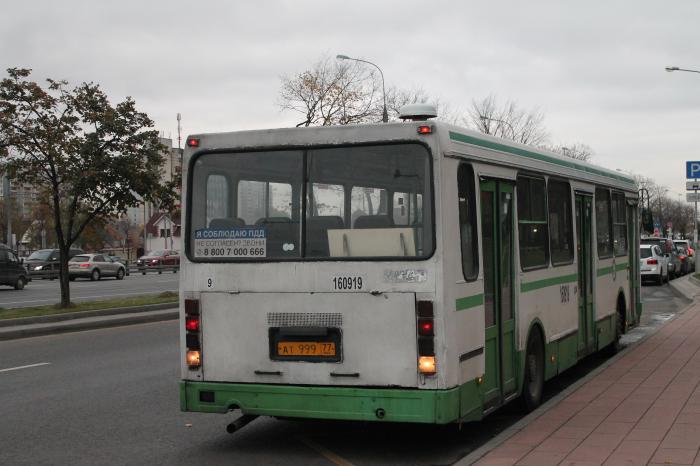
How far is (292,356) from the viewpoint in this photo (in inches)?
290

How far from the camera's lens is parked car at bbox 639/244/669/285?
3453cm

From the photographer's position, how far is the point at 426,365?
274 inches

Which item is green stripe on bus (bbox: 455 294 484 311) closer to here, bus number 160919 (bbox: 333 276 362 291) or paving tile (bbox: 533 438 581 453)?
bus number 160919 (bbox: 333 276 362 291)

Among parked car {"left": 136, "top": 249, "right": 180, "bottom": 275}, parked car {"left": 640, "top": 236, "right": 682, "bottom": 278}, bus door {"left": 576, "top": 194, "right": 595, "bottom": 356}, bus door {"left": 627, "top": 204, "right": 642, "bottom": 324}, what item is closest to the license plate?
bus door {"left": 576, "top": 194, "right": 595, "bottom": 356}

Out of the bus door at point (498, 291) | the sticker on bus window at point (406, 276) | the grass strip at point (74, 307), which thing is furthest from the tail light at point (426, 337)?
the grass strip at point (74, 307)

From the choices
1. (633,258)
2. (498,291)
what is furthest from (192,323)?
(633,258)

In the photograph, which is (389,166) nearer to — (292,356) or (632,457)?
(292,356)

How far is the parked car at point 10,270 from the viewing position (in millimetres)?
36531

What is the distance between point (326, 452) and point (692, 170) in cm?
2414

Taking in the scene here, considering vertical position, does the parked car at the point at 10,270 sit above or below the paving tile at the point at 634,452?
above

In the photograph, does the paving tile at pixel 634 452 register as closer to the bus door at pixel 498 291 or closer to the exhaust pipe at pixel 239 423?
the bus door at pixel 498 291

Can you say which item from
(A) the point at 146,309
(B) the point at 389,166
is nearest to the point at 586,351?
(B) the point at 389,166

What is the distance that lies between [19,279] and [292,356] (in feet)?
106

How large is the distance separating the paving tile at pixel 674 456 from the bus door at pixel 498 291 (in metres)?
1.50
